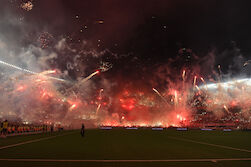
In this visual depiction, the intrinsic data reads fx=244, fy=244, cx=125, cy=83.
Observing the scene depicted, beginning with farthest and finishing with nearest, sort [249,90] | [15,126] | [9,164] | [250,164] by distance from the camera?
1. [249,90]
2. [15,126]
3. [250,164]
4. [9,164]

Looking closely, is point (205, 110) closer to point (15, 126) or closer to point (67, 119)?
point (67, 119)

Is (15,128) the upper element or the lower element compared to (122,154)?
upper

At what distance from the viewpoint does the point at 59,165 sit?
901 cm

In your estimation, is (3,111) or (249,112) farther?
(249,112)

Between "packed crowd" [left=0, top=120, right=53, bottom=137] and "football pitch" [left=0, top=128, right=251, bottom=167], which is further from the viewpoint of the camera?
"packed crowd" [left=0, top=120, right=53, bottom=137]

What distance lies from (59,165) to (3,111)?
61456mm

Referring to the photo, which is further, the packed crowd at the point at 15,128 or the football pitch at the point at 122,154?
the packed crowd at the point at 15,128

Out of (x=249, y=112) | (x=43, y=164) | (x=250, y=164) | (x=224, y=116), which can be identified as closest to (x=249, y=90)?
(x=249, y=112)

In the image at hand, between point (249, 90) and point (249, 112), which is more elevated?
point (249, 90)

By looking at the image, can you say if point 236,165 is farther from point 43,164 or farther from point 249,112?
point 249,112

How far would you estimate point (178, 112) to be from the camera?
197ft

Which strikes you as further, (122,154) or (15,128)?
(15,128)

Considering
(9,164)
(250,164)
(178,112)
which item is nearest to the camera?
(9,164)

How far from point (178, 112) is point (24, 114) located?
158ft
